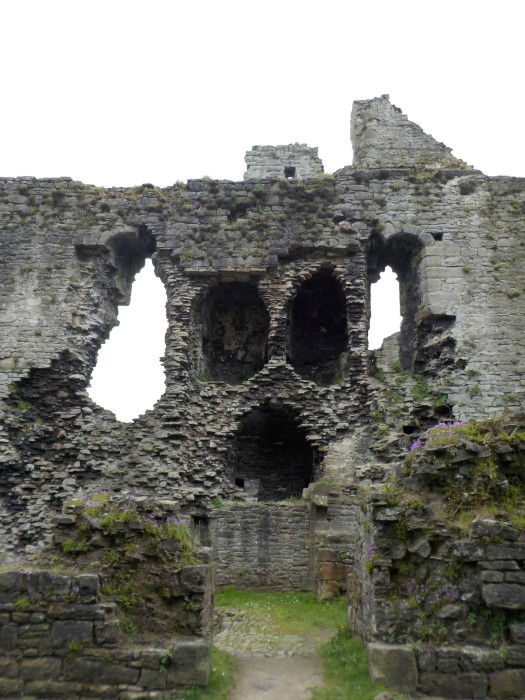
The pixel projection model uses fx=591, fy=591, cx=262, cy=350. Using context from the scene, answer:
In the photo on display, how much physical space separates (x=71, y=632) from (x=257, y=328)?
13.2 meters

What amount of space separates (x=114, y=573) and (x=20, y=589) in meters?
1.06

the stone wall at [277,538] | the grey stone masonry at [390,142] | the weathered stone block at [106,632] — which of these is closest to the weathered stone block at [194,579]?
the weathered stone block at [106,632]

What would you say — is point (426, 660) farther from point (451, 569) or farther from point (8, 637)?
point (8, 637)

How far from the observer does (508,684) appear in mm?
6242

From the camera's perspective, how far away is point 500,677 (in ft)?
20.6

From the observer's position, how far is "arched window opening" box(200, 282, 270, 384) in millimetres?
18641

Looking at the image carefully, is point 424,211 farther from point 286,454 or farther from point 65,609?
point 65,609

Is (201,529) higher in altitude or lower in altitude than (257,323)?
lower

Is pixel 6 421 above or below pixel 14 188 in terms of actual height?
below

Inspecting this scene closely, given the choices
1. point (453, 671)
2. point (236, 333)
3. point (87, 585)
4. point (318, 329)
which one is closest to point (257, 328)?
point (236, 333)

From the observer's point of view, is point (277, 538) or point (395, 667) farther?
point (277, 538)

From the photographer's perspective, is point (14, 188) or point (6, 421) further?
point (14, 188)

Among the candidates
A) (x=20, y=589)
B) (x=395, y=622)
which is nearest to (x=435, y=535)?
(x=395, y=622)

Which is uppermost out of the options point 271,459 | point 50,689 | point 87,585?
point 271,459
